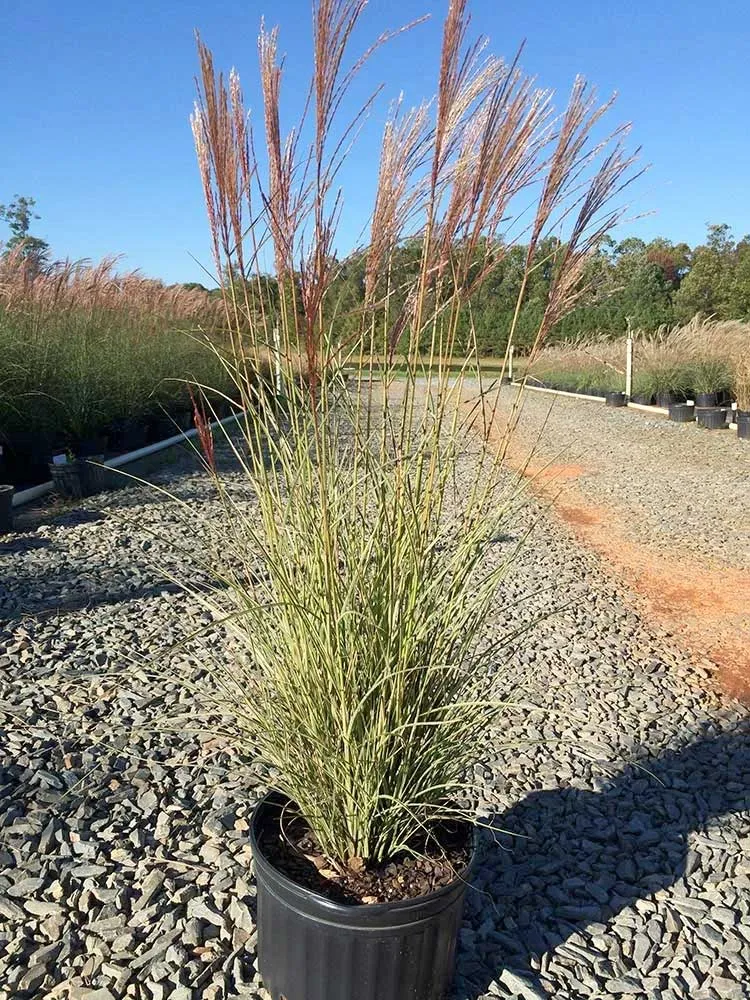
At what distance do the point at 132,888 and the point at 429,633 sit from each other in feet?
3.28

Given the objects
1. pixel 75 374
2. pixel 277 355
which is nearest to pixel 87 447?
pixel 75 374

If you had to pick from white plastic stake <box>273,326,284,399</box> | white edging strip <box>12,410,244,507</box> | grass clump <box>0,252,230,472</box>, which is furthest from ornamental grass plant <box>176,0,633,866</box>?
grass clump <box>0,252,230,472</box>

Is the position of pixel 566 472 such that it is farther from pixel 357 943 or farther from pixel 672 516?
pixel 357 943

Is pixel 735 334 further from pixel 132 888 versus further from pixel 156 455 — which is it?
pixel 132 888

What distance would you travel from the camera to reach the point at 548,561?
482 centimetres

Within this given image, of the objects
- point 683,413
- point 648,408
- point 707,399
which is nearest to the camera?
point 683,413

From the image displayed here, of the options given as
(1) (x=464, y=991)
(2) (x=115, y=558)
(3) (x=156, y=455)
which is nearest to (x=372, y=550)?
(1) (x=464, y=991)

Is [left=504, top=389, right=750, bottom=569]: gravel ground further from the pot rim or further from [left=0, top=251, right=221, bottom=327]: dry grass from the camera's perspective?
[left=0, top=251, right=221, bottom=327]: dry grass

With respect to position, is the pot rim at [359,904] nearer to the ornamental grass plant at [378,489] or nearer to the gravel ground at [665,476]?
the ornamental grass plant at [378,489]

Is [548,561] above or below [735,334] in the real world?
below

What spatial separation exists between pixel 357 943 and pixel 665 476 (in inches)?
273

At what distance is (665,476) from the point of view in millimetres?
7645

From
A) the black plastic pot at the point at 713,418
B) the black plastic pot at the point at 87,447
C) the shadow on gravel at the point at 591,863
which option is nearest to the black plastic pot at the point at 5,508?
the black plastic pot at the point at 87,447

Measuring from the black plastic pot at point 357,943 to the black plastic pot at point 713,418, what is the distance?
1042cm
